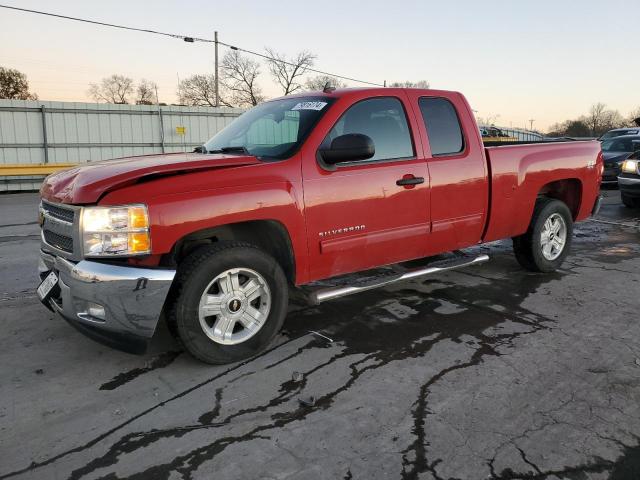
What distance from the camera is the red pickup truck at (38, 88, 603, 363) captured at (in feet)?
10.3

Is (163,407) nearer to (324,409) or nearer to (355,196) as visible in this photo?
(324,409)

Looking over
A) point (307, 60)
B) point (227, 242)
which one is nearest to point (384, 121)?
point (227, 242)

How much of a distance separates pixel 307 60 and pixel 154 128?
44.0 metres

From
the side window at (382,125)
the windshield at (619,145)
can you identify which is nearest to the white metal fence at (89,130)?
the windshield at (619,145)

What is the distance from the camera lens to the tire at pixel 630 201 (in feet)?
36.6

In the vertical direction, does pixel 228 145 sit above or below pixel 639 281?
above

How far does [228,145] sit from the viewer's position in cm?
445

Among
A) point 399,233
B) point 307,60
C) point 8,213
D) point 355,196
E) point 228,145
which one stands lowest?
point 8,213

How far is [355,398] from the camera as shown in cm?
308

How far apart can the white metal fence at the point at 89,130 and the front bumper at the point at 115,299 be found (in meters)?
15.6

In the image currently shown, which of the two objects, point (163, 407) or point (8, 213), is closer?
point (163, 407)

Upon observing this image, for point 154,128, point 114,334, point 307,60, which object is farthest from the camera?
point 307,60

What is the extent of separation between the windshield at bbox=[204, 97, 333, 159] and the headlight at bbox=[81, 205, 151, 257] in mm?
1154

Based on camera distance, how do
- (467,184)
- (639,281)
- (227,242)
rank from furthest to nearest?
(639,281) < (467,184) < (227,242)
